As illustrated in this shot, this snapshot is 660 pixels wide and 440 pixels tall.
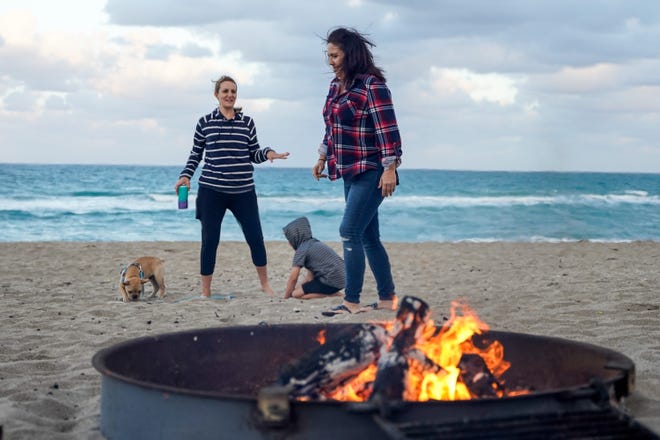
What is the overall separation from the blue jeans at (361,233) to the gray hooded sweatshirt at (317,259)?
1.12 m

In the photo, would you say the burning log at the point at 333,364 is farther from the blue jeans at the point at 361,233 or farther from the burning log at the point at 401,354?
the blue jeans at the point at 361,233

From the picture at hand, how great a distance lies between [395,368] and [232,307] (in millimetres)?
3850

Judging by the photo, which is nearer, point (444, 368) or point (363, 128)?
point (444, 368)

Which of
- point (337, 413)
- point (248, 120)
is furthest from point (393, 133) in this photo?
point (337, 413)

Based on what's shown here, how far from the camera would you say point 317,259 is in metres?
6.98

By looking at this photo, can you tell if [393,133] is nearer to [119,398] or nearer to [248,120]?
[248,120]

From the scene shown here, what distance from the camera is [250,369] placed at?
3.63 m

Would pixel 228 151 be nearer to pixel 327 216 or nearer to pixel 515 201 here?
pixel 327 216

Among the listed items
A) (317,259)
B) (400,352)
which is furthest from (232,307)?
(400,352)

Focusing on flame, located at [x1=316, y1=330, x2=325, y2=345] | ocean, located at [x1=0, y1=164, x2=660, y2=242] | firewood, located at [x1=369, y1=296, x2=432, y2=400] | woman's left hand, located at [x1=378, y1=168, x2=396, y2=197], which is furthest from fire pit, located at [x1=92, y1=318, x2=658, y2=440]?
ocean, located at [x1=0, y1=164, x2=660, y2=242]

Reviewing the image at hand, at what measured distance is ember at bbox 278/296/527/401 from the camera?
2.84 meters

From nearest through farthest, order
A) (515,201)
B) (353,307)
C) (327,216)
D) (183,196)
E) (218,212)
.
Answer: (353,307)
(218,212)
(183,196)
(327,216)
(515,201)

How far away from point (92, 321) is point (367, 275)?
13.6 ft

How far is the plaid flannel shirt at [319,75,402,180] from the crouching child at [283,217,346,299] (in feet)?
5.50
